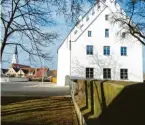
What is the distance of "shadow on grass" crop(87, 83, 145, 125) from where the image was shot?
7.26 metres

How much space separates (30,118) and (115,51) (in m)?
34.0

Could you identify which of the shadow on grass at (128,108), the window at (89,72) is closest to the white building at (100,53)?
the window at (89,72)

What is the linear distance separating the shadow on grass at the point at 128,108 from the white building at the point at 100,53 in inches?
1280

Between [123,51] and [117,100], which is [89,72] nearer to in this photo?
[123,51]

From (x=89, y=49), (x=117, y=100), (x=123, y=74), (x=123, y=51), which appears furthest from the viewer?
(x=123, y=51)

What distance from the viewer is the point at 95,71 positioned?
146 feet

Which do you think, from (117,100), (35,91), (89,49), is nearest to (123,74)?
(89,49)

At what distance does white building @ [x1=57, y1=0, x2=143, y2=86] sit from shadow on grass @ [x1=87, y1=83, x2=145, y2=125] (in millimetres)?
32507

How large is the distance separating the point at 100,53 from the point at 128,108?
37154 mm

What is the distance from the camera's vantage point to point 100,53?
45.5 m

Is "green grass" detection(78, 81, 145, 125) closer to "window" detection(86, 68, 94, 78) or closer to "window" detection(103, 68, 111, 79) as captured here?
"window" detection(86, 68, 94, 78)

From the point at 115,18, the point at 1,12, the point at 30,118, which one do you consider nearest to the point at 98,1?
the point at 1,12

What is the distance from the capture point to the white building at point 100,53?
147 ft

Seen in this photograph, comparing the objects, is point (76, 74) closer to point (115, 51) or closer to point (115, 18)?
point (115, 51)
